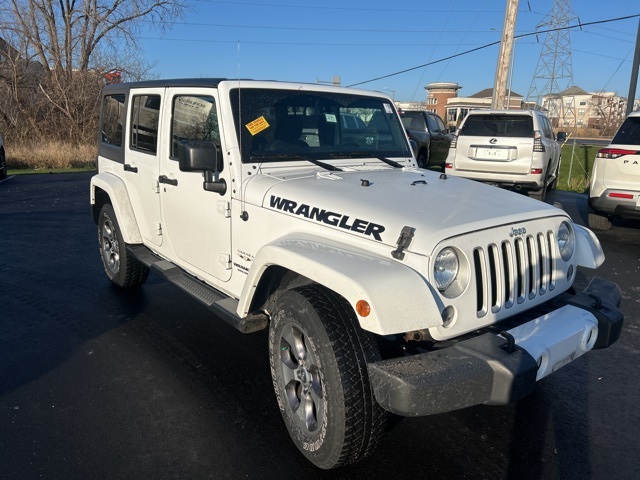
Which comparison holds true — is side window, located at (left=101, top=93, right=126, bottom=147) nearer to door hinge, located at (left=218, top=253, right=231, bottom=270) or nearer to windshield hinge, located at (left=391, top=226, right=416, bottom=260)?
A: door hinge, located at (left=218, top=253, right=231, bottom=270)

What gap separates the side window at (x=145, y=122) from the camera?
4.39 m

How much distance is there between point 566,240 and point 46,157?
1865cm

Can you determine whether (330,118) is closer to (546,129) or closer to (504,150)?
(504,150)

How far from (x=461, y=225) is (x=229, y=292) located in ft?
5.68

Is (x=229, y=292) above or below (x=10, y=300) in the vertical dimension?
above

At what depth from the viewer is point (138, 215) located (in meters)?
4.82

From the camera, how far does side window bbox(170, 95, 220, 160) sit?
12.1ft

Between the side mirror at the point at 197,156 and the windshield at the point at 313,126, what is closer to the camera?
the side mirror at the point at 197,156

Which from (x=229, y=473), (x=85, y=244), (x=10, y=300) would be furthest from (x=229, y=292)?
(x=85, y=244)

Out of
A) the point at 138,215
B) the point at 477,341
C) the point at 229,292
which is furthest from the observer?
the point at 138,215

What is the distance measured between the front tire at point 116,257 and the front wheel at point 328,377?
2.67 meters

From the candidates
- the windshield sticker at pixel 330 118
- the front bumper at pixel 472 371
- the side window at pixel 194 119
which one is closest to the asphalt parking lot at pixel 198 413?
the front bumper at pixel 472 371

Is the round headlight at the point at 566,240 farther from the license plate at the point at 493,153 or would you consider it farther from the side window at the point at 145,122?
the license plate at the point at 493,153

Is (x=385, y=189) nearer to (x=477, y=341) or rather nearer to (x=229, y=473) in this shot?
(x=477, y=341)
